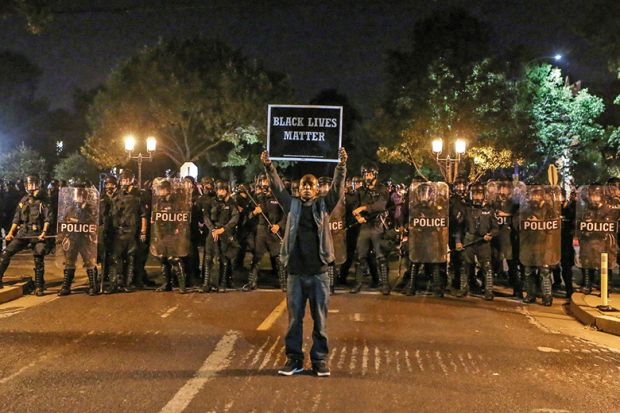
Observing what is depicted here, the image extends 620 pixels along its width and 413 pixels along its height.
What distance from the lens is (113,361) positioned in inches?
277

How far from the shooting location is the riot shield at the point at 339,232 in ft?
38.4

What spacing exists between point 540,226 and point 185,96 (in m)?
28.1

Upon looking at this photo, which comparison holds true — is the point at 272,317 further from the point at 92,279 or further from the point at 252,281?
the point at 92,279

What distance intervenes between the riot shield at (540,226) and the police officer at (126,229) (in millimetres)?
6368

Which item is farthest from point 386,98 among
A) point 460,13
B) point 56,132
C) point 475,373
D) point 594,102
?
point 56,132

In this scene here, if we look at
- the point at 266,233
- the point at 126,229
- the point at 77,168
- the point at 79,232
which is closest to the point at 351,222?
the point at 266,233

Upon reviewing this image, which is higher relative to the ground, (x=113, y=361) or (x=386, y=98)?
(x=386, y=98)

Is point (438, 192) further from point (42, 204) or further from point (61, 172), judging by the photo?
point (61, 172)

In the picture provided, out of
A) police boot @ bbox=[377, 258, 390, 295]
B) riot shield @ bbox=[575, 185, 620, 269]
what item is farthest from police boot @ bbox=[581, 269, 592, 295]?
police boot @ bbox=[377, 258, 390, 295]

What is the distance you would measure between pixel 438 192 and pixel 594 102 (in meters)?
21.9

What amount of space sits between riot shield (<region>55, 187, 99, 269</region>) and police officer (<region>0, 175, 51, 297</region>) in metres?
0.28

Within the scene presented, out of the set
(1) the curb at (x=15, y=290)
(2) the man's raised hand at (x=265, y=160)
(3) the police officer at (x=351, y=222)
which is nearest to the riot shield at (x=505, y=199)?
(3) the police officer at (x=351, y=222)

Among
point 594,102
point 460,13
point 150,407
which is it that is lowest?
point 150,407

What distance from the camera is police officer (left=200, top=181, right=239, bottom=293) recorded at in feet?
39.2
